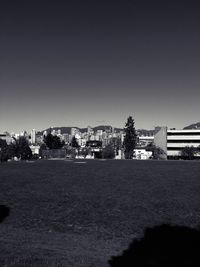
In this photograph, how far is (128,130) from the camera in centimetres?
16350

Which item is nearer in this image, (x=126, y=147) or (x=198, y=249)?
(x=198, y=249)

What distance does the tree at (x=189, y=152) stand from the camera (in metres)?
180

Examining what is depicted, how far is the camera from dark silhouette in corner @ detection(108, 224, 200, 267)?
34.1 ft

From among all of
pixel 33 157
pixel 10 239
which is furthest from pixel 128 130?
pixel 10 239

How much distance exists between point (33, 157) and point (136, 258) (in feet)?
477

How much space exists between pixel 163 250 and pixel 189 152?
566ft

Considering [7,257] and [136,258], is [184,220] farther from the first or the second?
[7,257]

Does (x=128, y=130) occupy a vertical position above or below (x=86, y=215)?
above

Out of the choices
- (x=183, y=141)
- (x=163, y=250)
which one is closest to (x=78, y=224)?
(x=163, y=250)

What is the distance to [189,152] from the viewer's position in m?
180

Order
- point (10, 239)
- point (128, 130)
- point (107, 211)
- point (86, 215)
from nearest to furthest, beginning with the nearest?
point (10, 239)
point (86, 215)
point (107, 211)
point (128, 130)

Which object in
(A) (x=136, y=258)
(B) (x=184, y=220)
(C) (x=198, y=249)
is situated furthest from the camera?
(B) (x=184, y=220)

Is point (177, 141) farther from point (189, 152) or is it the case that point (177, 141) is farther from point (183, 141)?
point (189, 152)

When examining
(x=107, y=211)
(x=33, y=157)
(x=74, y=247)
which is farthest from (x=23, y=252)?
(x=33, y=157)
